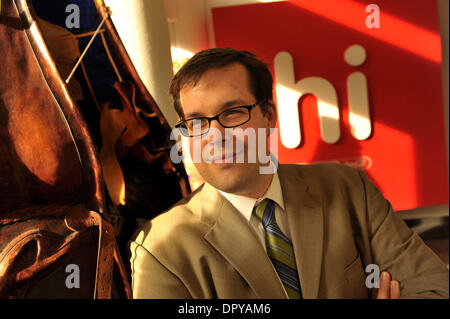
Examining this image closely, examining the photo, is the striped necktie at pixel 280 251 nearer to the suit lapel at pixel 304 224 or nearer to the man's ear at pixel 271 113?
the suit lapel at pixel 304 224

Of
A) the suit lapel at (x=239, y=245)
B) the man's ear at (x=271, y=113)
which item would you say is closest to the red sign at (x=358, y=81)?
the man's ear at (x=271, y=113)

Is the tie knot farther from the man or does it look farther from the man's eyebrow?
the man's eyebrow

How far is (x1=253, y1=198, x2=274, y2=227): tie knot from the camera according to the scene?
0.74m

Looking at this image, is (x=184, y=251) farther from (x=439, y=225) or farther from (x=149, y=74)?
(x=439, y=225)

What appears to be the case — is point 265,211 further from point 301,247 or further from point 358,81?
point 358,81

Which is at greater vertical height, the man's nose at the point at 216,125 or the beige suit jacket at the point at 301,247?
the man's nose at the point at 216,125

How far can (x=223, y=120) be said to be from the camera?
695 millimetres

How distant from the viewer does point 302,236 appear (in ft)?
2.43

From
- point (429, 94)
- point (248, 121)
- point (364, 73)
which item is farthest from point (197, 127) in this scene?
point (429, 94)

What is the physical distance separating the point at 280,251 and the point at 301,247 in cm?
4

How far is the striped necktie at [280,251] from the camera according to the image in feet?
2.42

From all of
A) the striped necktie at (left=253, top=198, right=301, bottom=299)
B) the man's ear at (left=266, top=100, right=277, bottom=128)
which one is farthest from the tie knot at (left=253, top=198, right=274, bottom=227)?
the man's ear at (left=266, top=100, right=277, bottom=128)

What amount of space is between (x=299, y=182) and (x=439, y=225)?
287 millimetres

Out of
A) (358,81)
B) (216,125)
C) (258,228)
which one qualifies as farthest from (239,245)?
(358,81)
